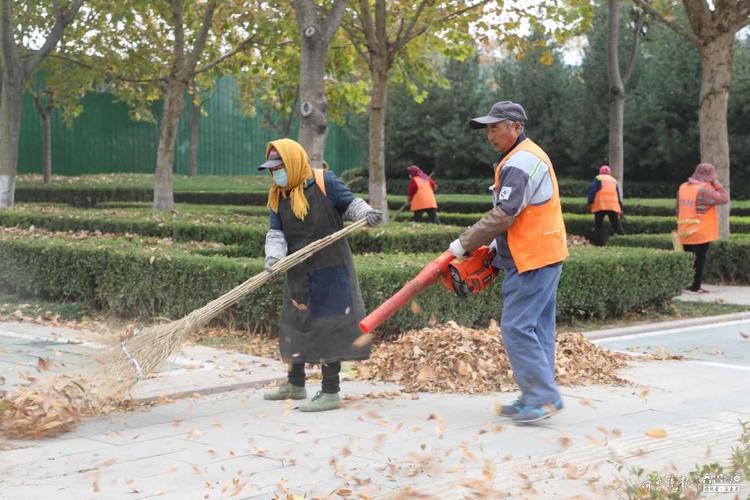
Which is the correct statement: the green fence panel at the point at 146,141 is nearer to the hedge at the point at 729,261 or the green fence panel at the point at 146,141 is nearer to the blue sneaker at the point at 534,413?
the hedge at the point at 729,261

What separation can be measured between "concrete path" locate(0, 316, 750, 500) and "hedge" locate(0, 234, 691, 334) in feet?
6.32

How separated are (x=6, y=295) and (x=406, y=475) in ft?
27.9

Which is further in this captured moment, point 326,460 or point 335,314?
point 335,314

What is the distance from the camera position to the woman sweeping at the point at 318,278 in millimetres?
6941

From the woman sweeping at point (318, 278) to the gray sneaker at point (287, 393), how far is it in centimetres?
25

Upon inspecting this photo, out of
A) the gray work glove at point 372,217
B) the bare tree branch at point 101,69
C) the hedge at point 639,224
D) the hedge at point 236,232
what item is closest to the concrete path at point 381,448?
the gray work glove at point 372,217

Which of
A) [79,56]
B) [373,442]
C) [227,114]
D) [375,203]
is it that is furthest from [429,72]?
[227,114]

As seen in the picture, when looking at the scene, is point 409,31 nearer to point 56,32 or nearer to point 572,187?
point 56,32

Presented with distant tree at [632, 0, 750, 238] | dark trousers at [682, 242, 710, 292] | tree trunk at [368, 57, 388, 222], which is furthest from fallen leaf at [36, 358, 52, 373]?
tree trunk at [368, 57, 388, 222]

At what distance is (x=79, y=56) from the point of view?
2366 cm

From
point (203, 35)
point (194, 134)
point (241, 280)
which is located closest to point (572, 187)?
point (194, 134)

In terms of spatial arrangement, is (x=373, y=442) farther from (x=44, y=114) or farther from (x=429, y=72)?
(x=44, y=114)

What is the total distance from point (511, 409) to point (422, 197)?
14583 mm

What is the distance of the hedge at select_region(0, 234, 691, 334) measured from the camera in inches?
379
